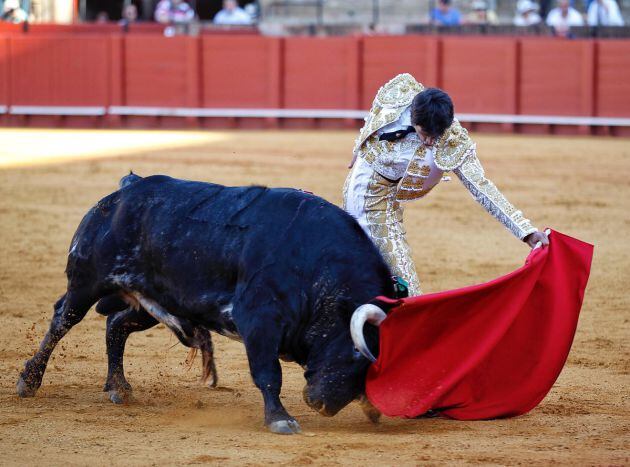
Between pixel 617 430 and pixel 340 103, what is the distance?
11.6m

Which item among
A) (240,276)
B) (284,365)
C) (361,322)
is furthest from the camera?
(284,365)

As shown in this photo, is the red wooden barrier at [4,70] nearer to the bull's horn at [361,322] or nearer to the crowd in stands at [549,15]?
the crowd in stands at [549,15]

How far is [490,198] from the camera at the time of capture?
375 cm

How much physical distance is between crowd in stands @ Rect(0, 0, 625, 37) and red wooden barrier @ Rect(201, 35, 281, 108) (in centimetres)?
98

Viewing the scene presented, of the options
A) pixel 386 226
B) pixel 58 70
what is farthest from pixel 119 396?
pixel 58 70

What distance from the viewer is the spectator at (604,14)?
1390 centimetres

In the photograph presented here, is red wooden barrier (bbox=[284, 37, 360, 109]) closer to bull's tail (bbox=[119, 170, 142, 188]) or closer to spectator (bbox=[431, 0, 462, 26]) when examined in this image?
spectator (bbox=[431, 0, 462, 26])

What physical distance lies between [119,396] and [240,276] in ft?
2.51

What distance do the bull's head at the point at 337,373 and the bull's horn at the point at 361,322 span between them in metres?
0.02

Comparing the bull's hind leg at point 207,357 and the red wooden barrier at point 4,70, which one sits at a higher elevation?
the red wooden barrier at point 4,70

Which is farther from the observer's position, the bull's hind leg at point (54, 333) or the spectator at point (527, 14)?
the spectator at point (527, 14)

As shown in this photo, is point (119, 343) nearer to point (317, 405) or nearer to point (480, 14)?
point (317, 405)

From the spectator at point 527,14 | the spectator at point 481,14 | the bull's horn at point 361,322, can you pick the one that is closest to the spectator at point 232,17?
the spectator at point 481,14

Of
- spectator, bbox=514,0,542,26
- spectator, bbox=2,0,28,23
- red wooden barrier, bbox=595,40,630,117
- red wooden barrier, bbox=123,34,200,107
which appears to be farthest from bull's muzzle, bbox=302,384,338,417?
spectator, bbox=2,0,28,23
